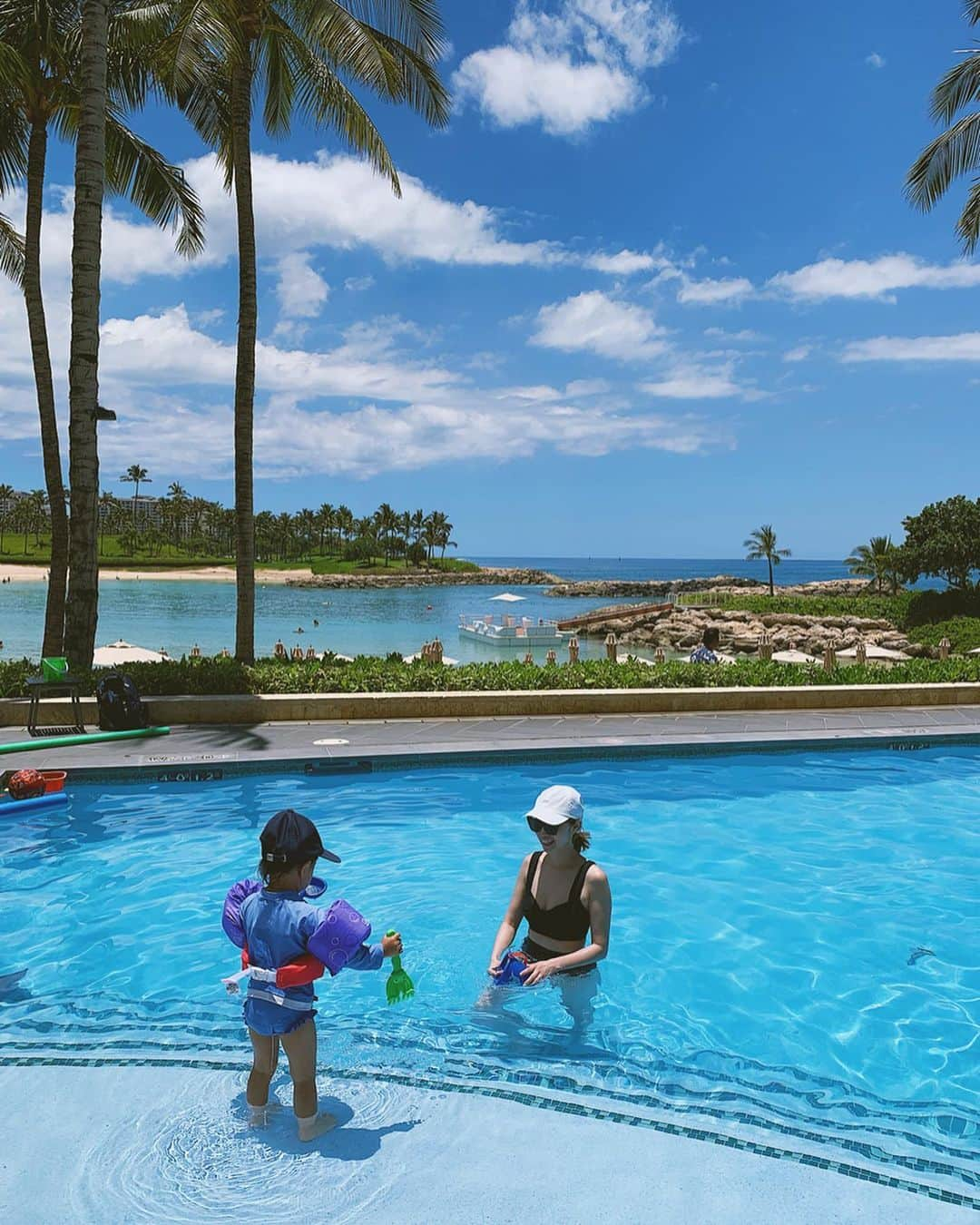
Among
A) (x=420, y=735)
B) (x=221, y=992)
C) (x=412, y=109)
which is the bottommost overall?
(x=221, y=992)

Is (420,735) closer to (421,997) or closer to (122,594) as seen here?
(421,997)

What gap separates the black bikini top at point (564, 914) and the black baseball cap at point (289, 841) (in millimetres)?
1764

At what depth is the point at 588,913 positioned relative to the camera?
4.74 meters

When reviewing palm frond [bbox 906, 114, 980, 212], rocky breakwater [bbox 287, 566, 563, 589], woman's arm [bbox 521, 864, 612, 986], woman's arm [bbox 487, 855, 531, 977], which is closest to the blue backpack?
woman's arm [bbox 487, 855, 531, 977]

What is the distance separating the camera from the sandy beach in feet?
383

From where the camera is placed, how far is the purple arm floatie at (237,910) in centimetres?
362

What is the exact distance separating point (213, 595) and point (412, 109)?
84.0 metres

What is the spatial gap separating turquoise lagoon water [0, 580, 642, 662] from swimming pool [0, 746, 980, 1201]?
95.1ft

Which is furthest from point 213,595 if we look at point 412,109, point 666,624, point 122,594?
point 412,109

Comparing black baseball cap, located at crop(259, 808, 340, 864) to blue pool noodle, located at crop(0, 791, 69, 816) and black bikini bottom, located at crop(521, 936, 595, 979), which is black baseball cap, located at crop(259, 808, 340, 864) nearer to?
black bikini bottom, located at crop(521, 936, 595, 979)

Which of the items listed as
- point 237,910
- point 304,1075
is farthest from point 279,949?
point 304,1075

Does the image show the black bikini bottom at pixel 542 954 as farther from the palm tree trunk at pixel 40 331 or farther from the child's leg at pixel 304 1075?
the palm tree trunk at pixel 40 331

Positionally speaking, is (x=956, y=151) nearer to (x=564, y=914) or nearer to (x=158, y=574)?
(x=564, y=914)

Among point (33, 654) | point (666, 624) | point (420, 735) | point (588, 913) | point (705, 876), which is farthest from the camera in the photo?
point (666, 624)
